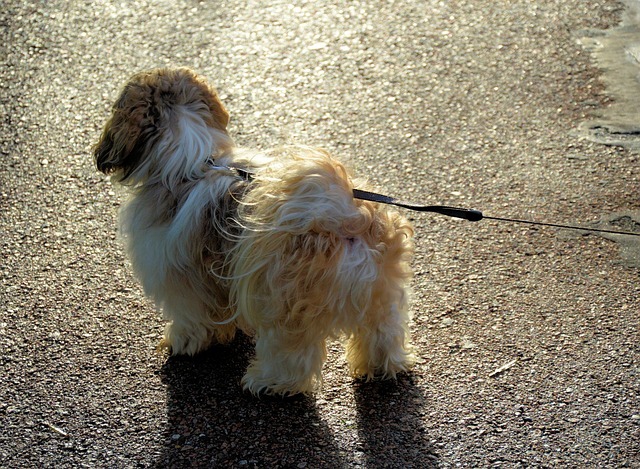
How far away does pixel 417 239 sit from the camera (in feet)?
15.4

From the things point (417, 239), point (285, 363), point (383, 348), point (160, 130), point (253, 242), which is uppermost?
point (160, 130)

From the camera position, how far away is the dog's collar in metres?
3.48

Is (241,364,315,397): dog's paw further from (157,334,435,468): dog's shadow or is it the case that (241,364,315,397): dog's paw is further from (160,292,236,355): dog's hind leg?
(160,292,236,355): dog's hind leg

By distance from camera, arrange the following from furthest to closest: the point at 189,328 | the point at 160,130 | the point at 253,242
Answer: the point at 189,328 < the point at 160,130 < the point at 253,242

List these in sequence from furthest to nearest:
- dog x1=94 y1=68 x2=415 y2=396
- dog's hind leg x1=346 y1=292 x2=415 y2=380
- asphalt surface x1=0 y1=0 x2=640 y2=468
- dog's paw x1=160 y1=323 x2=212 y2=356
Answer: dog's paw x1=160 y1=323 x2=212 y2=356 < dog's hind leg x1=346 y1=292 x2=415 y2=380 < asphalt surface x1=0 y1=0 x2=640 y2=468 < dog x1=94 y1=68 x2=415 y2=396

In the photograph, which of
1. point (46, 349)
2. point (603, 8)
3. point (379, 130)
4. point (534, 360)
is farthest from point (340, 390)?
point (603, 8)

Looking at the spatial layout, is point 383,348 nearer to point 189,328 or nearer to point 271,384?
point 271,384

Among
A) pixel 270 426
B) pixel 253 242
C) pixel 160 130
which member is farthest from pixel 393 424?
pixel 160 130

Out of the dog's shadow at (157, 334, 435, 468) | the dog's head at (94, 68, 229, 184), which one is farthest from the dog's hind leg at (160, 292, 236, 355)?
the dog's head at (94, 68, 229, 184)

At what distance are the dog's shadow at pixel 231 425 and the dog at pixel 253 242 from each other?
0.28ft

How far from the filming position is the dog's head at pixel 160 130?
3611 millimetres

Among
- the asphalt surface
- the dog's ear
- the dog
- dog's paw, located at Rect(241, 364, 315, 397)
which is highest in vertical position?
the dog's ear

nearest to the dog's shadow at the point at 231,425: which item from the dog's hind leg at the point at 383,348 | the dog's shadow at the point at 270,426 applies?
the dog's shadow at the point at 270,426

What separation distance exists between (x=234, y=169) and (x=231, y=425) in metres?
1.08
